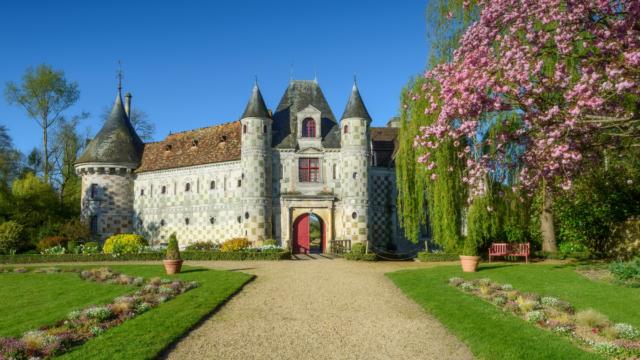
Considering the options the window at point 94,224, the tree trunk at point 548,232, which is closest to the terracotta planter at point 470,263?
the tree trunk at point 548,232

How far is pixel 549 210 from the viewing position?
936 inches

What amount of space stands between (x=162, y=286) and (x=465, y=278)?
9836mm

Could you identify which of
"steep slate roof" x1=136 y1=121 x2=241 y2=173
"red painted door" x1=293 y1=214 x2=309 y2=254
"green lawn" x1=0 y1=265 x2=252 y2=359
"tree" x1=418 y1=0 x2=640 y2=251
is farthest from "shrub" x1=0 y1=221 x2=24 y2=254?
"tree" x1=418 y1=0 x2=640 y2=251

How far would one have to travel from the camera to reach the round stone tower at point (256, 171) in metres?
30.8

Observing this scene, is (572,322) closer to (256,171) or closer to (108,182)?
(256,171)

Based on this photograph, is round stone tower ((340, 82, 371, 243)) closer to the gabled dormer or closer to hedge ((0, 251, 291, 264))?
the gabled dormer

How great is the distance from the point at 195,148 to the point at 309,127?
8683 mm

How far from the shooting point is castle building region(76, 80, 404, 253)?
31.1 meters

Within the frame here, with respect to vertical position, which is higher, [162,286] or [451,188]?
[451,188]

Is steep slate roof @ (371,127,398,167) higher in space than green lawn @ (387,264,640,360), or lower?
higher

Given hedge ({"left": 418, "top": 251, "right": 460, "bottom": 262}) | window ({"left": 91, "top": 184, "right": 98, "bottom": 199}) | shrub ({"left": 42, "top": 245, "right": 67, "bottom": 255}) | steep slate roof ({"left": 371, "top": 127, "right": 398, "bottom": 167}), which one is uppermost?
steep slate roof ({"left": 371, "top": 127, "right": 398, "bottom": 167})

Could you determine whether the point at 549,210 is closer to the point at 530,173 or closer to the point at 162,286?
the point at 530,173

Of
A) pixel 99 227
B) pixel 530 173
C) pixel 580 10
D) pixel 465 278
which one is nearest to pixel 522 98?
pixel 580 10

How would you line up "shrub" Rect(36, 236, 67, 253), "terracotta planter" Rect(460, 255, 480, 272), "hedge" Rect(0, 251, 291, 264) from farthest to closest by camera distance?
"shrub" Rect(36, 236, 67, 253) < "hedge" Rect(0, 251, 291, 264) < "terracotta planter" Rect(460, 255, 480, 272)
